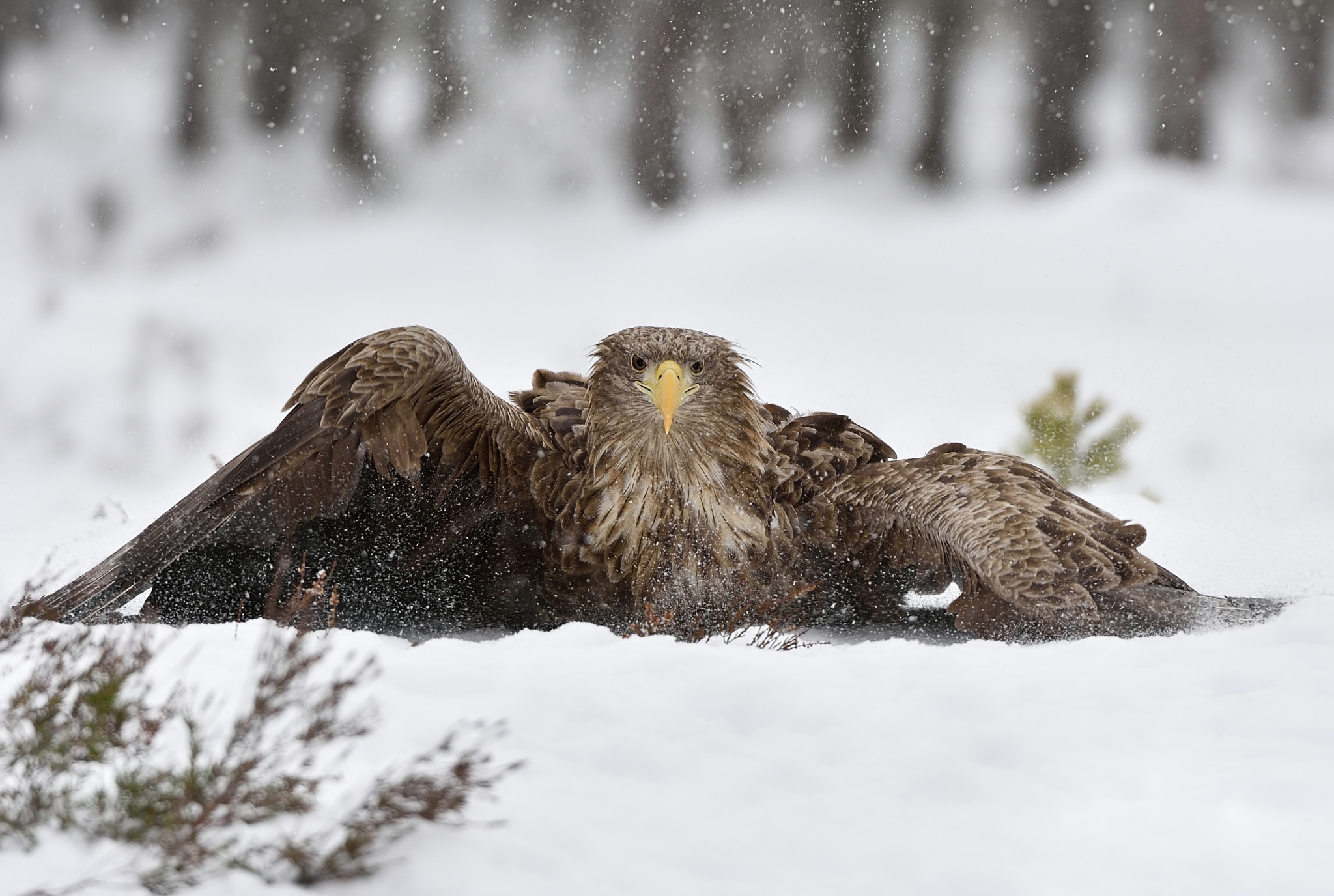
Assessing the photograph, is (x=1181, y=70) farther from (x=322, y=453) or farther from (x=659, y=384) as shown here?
(x=322, y=453)

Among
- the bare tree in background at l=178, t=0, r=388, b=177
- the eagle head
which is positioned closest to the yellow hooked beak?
the eagle head

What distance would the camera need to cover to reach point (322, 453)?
394 cm

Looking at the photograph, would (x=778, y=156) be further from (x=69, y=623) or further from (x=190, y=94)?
(x=69, y=623)

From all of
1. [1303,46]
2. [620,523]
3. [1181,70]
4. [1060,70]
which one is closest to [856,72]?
[1060,70]

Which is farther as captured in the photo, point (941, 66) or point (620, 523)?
point (941, 66)

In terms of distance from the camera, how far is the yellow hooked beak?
3.90 m

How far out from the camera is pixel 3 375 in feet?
54.0

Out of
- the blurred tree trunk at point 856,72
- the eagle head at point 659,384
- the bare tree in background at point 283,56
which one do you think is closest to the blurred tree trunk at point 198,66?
the bare tree in background at point 283,56

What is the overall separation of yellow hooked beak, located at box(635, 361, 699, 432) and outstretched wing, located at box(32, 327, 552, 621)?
0.65 meters

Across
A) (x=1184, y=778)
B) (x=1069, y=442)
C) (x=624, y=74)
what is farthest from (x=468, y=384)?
(x=624, y=74)

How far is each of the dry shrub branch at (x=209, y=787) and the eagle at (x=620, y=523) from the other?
75.9 inches

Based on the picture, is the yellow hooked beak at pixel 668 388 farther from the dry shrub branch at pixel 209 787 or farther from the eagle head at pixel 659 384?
the dry shrub branch at pixel 209 787

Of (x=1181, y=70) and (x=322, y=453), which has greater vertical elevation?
(x=1181, y=70)

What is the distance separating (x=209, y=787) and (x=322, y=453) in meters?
2.34
